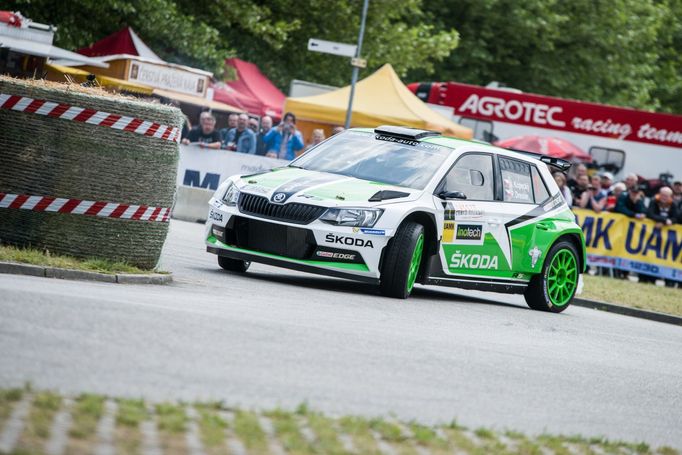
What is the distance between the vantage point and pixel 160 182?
1177 cm

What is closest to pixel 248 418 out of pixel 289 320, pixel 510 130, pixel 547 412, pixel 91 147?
pixel 547 412

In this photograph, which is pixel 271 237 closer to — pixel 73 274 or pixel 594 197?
pixel 73 274

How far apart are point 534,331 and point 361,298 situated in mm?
1648

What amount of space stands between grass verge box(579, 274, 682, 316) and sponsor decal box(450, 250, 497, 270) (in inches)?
179

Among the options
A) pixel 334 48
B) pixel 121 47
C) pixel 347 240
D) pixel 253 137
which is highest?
pixel 334 48

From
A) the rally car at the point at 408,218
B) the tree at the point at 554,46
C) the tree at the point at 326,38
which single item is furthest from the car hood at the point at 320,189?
the tree at the point at 554,46

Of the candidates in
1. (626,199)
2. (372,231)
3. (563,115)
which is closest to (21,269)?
(372,231)

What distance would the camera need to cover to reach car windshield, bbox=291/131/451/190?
1384 centimetres

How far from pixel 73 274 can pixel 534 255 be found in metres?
6.20

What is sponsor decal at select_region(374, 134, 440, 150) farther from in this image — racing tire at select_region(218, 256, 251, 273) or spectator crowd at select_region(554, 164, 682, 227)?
spectator crowd at select_region(554, 164, 682, 227)

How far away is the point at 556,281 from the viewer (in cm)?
1586

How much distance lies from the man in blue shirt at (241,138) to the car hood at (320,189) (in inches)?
465

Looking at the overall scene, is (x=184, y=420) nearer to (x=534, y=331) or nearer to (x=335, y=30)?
(x=534, y=331)

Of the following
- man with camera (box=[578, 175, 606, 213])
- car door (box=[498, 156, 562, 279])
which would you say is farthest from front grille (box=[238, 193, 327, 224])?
man with camera (box=[578, 175, 606, 213])
